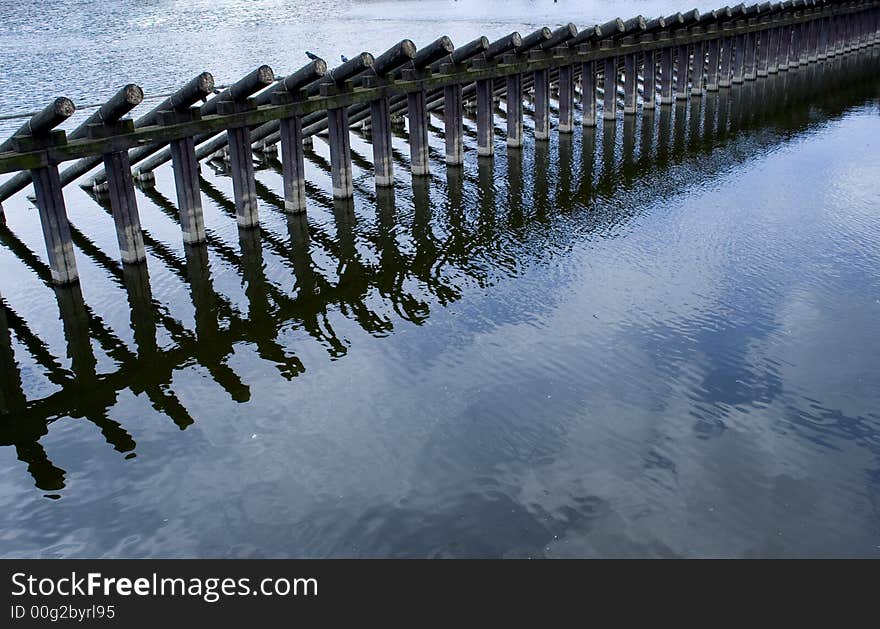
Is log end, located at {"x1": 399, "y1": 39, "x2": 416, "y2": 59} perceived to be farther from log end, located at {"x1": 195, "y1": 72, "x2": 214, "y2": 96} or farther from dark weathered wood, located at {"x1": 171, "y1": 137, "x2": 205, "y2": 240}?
dark weathered wood, located at {"x1": 171, "y1": 137, "x2": 205, "y2": 240}

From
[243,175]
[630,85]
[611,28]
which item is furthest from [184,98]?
[630,85]

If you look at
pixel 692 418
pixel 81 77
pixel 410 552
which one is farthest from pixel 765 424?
pixel 81 77

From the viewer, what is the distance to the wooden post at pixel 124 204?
52.1 feet

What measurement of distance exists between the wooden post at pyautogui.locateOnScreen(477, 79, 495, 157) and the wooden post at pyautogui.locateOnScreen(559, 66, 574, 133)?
4103mm

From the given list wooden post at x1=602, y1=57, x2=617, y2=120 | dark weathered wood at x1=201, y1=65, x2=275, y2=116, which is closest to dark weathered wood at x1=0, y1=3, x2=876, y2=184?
dark weathered wood at x1=201, y1=65, x2=275, y2=116

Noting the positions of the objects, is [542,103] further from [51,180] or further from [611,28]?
[51,180]

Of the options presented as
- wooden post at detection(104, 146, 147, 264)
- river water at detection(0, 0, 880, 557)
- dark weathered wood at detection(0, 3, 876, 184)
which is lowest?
river water at detection(0, 0, 880, 557)

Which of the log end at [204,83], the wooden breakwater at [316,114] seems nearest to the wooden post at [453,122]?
the wooden breakwater at [316,114]

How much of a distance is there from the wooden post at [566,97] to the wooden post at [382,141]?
901 cm

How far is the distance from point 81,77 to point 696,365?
46354 mm

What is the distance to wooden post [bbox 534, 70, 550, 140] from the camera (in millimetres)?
27438

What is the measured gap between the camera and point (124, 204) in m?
16.2

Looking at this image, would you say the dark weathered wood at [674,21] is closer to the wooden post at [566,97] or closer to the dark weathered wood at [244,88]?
the wooden post at [566,97]
